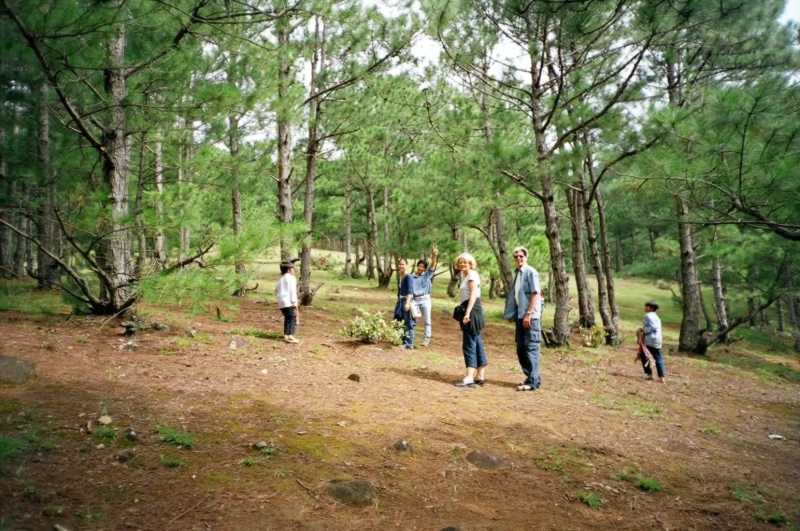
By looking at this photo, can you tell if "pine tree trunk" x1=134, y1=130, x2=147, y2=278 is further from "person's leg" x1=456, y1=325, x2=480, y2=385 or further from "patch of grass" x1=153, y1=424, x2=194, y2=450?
"person's leg" x1=456, y1=325, x2=480, y2=385

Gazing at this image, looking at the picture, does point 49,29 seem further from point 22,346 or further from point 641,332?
point 641,332

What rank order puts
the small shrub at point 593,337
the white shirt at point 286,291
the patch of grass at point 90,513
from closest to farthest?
the patch of grass at point 90,513 → the white shirt at point 286,291 → the small shrub at point 593,337

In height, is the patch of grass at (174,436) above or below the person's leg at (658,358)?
above

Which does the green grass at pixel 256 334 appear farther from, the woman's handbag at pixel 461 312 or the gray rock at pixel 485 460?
the gray rock at pixel 485 460

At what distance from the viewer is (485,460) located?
3.78 meters

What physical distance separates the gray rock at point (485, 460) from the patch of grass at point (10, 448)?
3002 mm

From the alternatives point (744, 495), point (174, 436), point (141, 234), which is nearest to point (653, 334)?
point (744, 495)

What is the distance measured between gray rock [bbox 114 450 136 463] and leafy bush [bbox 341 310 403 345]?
522 centimetres

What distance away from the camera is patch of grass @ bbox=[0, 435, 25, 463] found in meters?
2.65

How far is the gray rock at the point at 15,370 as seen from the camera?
3982mm

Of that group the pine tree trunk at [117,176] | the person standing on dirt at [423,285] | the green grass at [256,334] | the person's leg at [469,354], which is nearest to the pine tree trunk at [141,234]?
the pine tree trunk at [117,176]

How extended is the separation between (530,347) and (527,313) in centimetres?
49

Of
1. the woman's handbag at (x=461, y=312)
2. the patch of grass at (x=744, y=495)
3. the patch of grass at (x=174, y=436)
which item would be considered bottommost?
the patch of grass at (x=744, y=495)

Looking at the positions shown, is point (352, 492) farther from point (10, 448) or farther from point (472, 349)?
point (472, 349)
